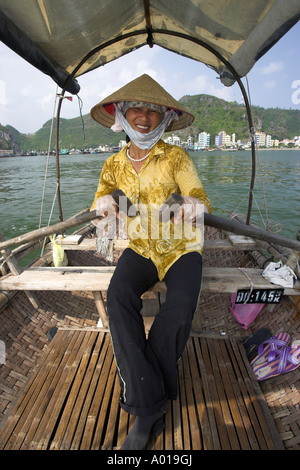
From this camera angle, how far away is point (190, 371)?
2344 millimetres

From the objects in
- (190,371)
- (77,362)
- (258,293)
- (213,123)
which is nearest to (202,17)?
(258,293)

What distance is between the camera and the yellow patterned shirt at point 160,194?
6.98ft

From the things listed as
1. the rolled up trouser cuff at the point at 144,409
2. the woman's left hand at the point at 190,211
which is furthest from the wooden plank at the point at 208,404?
the woman's left hand at the point at 190,211

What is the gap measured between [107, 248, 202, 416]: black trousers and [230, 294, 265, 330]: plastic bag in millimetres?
1486

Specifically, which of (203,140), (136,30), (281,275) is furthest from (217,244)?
(203,140)

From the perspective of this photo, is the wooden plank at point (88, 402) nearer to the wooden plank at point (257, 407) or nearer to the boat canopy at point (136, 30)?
the wooden plank at point (257, 407)

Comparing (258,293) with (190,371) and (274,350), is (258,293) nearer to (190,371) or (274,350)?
(274,350)

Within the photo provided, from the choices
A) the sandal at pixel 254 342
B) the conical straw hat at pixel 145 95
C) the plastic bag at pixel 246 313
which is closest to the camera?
the conical straw hat at pixel 145 95

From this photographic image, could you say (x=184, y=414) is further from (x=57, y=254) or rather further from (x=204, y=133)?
(x=204, y=133)

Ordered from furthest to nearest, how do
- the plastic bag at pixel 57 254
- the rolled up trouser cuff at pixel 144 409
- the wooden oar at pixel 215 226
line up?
the plastic bag at pixel 57 254
the wooden oar at pixel 215 226
the rolled up trouser cuff at pixel 144 409

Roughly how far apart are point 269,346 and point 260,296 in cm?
54

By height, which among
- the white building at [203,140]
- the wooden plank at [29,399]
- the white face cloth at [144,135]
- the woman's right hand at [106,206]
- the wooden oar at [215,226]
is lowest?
the wooden plank at [29,399]

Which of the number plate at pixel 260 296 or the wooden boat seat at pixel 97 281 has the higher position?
the wooden boat seat at pixel 97 281

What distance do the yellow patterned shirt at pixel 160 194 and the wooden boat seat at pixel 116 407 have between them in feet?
3.61
